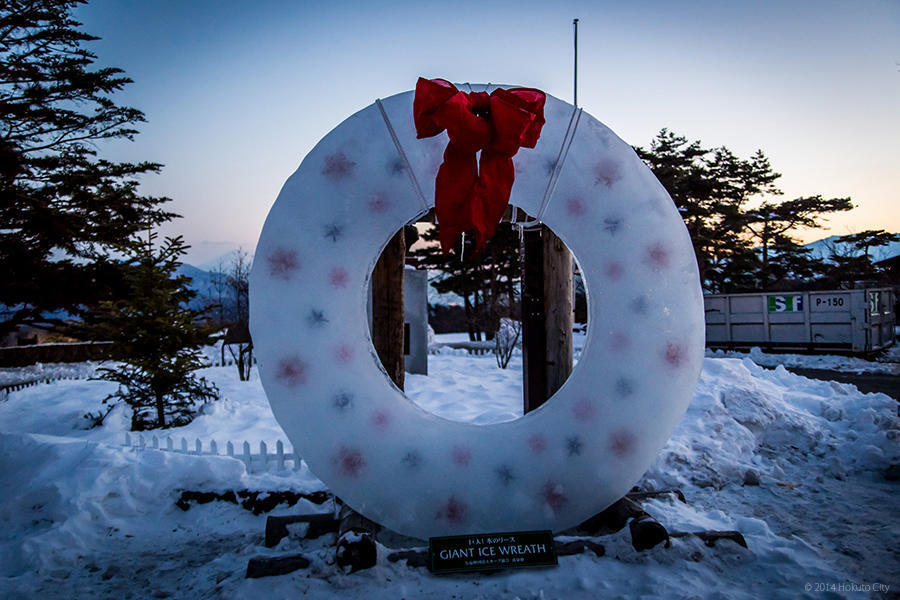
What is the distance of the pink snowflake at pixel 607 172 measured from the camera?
91.0 inches

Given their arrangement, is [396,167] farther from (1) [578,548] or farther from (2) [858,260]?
(2) [858,260]

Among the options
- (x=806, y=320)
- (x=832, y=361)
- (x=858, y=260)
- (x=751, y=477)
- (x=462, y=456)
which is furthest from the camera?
(x=858, y=260)

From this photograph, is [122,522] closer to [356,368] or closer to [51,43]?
[356,368]

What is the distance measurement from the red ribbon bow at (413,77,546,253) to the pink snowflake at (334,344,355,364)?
0.65 m

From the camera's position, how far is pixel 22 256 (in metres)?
11.2

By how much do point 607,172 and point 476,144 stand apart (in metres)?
0.78

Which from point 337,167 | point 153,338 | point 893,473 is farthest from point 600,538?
point 153,338

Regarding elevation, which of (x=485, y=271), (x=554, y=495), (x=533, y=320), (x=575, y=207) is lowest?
(x=554, y=495)

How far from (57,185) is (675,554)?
15165 mm

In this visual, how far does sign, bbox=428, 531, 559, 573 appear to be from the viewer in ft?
6.57

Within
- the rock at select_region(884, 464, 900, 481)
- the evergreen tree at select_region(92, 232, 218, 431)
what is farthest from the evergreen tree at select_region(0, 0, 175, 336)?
the rock at select_region(884, 464, 900, 481)

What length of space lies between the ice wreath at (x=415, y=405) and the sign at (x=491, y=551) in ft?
0.19

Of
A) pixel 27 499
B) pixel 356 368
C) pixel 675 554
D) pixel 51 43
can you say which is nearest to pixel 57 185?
pixel 51 43

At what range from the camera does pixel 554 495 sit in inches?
85.5
